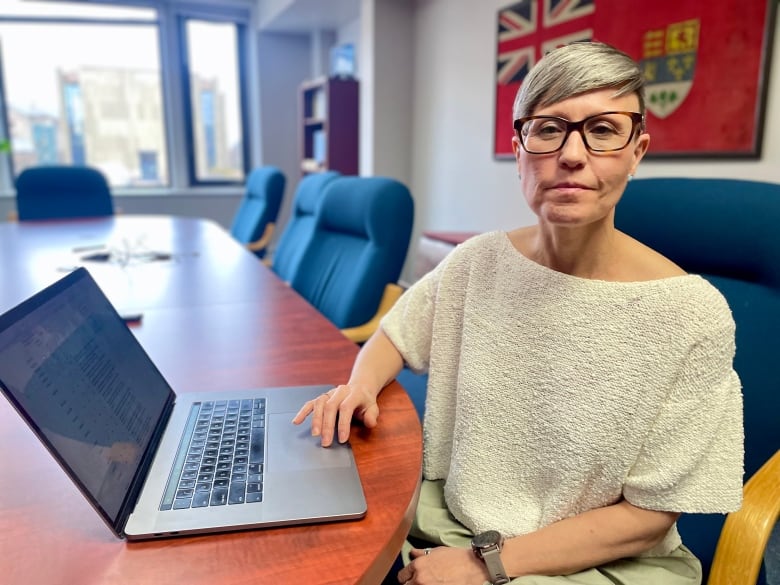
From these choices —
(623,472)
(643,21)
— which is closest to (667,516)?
(623,472)

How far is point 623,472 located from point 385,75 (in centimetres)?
386

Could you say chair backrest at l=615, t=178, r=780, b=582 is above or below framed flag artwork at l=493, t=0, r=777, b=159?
below

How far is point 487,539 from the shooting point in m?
0.77

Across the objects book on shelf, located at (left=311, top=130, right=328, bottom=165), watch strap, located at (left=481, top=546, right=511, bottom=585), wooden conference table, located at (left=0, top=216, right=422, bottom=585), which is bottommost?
watch strap, located at (left=481, top=546, right=511, bottom=585)

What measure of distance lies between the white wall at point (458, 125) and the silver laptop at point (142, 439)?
99.9 inches

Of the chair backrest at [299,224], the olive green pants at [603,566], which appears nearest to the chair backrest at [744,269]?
the olive green pants at [603,566]

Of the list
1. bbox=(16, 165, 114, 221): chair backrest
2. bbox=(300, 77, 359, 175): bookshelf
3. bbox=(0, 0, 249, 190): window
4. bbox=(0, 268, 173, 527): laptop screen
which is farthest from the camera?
bbox=(0, 0, 249, 190): window

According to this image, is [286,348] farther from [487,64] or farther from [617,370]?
[487,64]

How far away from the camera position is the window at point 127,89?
5320 millimetres

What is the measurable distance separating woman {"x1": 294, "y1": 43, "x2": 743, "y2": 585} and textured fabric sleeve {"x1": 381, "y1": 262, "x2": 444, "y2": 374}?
0.13m

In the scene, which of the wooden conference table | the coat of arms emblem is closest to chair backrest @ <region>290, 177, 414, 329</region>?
the wooden conference table

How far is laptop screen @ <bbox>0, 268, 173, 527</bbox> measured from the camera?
534mm

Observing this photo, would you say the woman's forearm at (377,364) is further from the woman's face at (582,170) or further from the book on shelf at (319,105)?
the book on shelf at (319,105)

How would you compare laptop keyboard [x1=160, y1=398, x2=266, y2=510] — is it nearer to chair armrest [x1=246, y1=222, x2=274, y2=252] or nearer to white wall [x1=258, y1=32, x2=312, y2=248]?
chair armrest [x1=246, y1=222, x2=274, y2=252]
